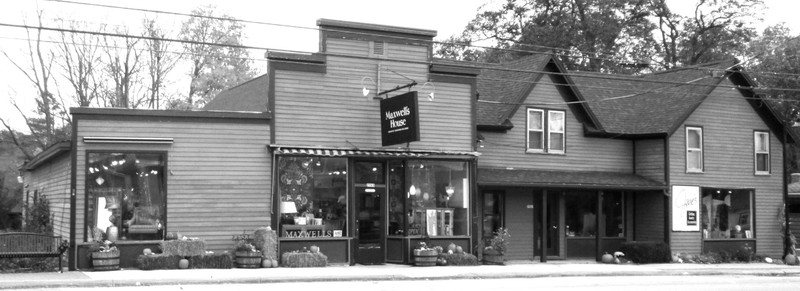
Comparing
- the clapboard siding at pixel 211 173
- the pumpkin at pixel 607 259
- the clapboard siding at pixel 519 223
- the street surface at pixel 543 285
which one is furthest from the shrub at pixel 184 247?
the pumpkin at pixel 607 259

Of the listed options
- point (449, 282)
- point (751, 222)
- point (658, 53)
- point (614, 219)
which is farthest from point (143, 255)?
point (658, 53)

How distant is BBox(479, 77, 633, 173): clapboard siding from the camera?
28812 mm

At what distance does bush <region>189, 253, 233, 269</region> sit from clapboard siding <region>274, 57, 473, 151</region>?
10.7 feet

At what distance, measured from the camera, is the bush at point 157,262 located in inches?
864

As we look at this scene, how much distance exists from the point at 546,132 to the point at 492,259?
15.6 feet

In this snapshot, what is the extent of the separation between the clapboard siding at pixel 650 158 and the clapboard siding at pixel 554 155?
27 centimetres

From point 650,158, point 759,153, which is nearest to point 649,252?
point 650,158

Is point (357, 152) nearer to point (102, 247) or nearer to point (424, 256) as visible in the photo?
point (424, 256)

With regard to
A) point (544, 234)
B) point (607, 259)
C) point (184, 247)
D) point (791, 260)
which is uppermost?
point (544, 234)

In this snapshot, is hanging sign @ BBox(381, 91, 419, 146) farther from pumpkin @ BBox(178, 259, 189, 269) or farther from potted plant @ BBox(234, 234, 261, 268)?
pumpkin @ BBox(178, 259, 189, 269)

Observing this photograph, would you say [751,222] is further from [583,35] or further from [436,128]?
[583,35]

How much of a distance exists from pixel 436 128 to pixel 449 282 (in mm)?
6314

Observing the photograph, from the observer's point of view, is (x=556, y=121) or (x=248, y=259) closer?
(x=248, y=259)

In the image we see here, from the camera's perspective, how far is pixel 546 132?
29.7 metres
